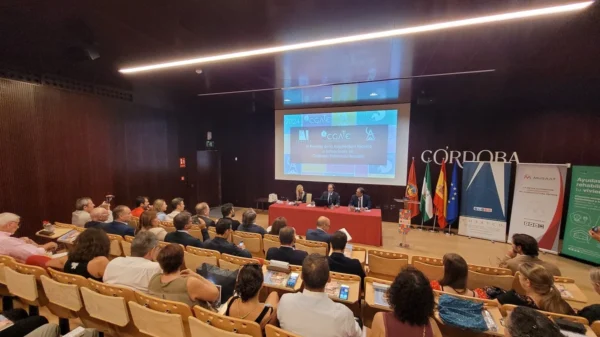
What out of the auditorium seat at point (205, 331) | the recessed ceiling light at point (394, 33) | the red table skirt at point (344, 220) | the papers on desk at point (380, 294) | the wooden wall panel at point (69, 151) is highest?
the recessed ceiling light at point (394, 33)

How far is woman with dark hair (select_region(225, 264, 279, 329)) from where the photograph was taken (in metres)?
1.60

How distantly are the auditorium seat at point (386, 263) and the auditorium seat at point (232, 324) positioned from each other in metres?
1.86

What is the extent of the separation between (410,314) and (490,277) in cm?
167

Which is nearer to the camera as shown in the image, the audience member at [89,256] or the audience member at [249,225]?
the audience member at [89,256]

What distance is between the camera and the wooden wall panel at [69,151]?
3967 mm

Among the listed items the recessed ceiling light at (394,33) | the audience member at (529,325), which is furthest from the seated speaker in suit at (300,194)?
the audience member at (529,325)

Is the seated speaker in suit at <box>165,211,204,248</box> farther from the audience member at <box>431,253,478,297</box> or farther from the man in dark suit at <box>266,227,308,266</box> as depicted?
the audience member at <box>431,253,478,297</box>

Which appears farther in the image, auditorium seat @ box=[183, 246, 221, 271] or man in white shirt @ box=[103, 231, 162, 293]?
auditorium seat @ box=[183, 246, 221, 271]

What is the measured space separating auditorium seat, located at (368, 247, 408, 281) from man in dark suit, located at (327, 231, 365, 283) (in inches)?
17.7

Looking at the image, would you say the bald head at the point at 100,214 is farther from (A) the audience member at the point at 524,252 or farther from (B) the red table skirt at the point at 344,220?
(A) the audience member at the point at 524,252

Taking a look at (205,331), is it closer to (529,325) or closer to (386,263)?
(529,325)

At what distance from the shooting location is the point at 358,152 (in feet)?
23.0

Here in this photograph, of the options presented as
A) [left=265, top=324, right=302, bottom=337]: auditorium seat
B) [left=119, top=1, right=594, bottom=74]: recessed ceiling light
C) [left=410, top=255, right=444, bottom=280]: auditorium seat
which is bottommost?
[left=410, top=255, right=444, bottom=280]: auditorium seat

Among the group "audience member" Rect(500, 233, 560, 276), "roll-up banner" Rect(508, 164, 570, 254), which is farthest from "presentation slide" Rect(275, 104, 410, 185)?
"audience member" Rect(500, 233, 560, 276)
